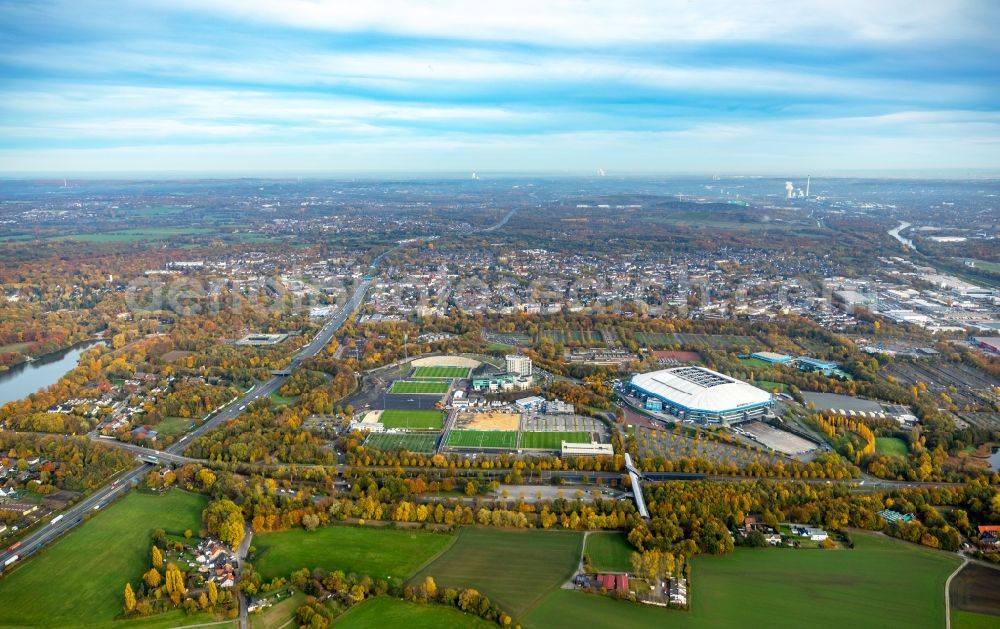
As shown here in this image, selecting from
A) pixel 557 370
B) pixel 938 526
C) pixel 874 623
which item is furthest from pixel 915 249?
pixel 874 623

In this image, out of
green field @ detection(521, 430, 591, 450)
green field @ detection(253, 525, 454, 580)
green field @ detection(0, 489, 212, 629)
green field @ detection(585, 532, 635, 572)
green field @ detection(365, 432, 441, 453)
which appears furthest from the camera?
green field @ detection(521, 430, 591, 450)

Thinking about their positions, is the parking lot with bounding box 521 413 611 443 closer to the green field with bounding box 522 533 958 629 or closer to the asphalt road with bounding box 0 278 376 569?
the green field with bounding box 522 533 958 629

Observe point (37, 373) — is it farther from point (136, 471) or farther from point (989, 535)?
point (989, 535)

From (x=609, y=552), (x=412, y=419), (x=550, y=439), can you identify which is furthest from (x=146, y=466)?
(x=609, y=552)

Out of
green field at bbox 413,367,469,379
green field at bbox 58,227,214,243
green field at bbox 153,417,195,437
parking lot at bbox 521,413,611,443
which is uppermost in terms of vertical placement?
green field at bbox 58,227,214,243

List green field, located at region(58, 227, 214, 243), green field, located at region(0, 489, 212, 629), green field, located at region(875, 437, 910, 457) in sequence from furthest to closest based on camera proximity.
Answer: green field, located at region(58, 227, 214, 243) → green field, located at region(875, 437, 910, 457) → green field, located at region(0, 489, 212, 629)

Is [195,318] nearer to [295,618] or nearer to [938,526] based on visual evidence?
[295,618]

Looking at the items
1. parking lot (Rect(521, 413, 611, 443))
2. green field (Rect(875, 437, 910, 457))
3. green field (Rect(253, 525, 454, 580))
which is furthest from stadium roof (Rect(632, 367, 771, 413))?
green field (Rect(253, 525, 454, 580))

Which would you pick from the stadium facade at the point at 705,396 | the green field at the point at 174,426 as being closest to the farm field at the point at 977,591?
the stadium facade at the point at 705,396

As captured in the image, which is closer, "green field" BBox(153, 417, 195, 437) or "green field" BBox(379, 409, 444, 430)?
"green field" BBox(153, 417, 195, 437)
